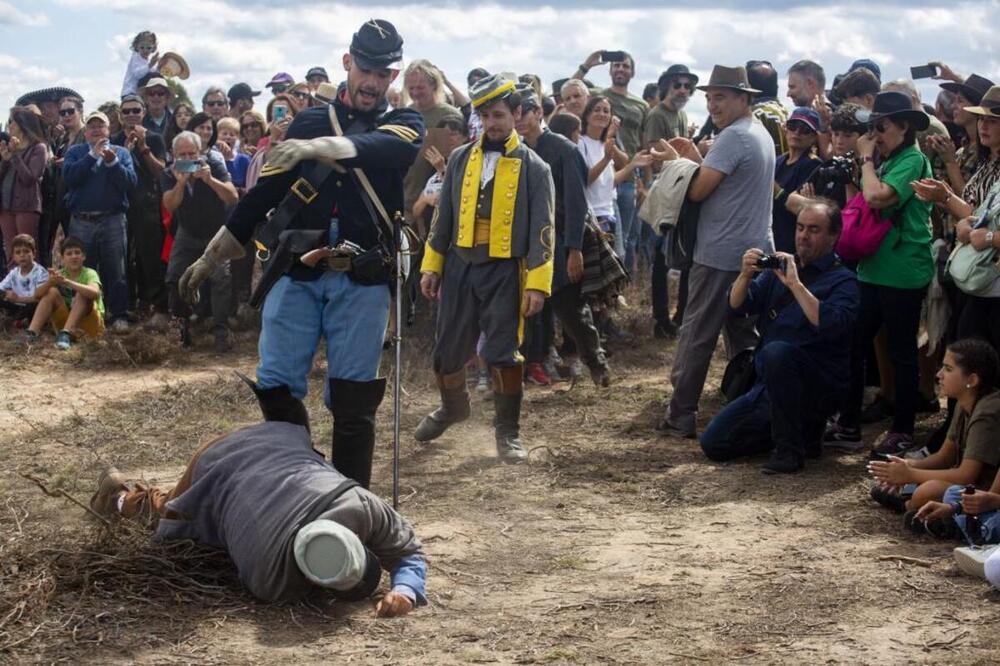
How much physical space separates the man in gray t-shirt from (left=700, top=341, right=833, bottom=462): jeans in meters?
Result: 0.55

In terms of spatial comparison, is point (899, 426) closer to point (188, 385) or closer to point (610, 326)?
point (610, 326)

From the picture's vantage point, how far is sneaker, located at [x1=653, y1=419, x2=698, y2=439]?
845 cm

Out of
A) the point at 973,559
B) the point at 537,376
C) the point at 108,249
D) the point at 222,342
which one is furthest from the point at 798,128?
the point at 108,249

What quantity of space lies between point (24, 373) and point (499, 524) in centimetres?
550

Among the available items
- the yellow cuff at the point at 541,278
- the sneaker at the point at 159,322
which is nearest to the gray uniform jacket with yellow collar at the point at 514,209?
the yellow cuff at the point at 541,278

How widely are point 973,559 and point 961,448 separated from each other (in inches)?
42.8

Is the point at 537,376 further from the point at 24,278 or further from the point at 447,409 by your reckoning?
the point at 24,278

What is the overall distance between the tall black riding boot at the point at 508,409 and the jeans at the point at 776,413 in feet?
3.52

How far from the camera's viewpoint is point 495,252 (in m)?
7.62

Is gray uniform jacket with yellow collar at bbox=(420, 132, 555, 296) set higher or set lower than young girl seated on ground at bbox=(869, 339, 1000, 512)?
higher

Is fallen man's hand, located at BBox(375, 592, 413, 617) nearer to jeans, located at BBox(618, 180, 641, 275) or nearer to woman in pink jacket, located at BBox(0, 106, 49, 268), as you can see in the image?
jeans, located at BBox(618, 180, 641, 275)

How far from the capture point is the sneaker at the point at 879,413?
859 centimetres

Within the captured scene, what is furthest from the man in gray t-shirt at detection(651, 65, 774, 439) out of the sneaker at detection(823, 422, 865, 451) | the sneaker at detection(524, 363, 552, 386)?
the sneaker at detection(524, 363, 552, 386)

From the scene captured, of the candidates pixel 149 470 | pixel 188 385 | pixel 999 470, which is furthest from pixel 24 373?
pixel 999 470
